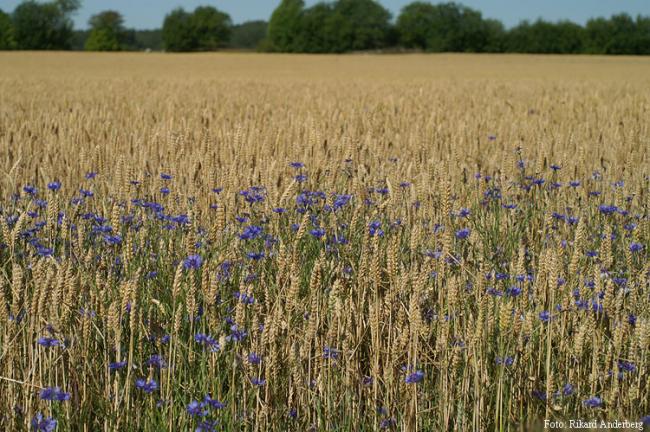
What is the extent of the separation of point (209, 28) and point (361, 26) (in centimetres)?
1875

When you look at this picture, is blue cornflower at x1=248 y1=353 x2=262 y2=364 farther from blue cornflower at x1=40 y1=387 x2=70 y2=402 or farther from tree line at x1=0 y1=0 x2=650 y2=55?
tree line at x1=0 y1=0 x2=650 y2=55

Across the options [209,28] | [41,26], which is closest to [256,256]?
[209,28]

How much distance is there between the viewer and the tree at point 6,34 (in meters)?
79.3

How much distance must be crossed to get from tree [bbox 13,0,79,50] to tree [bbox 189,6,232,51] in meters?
14.8

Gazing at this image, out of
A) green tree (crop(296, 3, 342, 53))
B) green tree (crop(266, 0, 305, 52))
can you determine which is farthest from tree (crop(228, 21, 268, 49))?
green tree (crop(296, 3, 342, 53))

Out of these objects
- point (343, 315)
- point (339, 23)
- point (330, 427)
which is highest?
point (339, 23)

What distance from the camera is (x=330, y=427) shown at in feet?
7.29

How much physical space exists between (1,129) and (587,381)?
7061 mm

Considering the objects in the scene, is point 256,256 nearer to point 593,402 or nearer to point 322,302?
point 322,302

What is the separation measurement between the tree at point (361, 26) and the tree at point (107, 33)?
91.6 ft

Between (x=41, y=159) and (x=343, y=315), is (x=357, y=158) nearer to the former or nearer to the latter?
(x=41, y=159)

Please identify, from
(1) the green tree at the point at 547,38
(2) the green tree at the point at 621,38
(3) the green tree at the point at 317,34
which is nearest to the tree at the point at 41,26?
(3) the green tree at the point at 317,34

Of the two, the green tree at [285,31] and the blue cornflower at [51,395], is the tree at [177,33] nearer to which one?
the green tree at [285,31]

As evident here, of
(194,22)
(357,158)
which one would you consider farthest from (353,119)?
(194,22)
